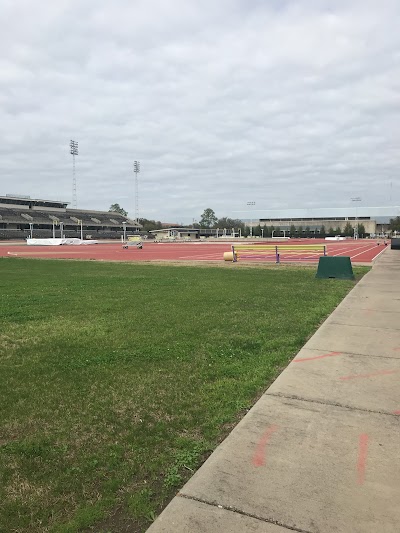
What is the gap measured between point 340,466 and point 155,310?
260 inches

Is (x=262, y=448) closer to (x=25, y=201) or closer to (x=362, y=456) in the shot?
(x=362, y=456)

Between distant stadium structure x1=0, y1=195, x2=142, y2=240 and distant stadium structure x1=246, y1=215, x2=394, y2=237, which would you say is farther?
distant stadium structure x1=246, y1=215, x2=394, y2=237

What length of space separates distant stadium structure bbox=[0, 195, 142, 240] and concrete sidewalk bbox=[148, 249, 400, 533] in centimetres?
10865

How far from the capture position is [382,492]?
Result: 2.91 metres

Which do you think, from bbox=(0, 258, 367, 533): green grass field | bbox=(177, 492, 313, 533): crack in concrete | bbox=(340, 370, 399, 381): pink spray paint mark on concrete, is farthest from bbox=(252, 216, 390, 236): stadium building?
bbox=(177, 492, 313, 533): crack in concrete

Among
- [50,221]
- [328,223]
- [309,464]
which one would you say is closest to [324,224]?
[328,223]

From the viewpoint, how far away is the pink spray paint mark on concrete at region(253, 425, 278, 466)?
10.8 ft

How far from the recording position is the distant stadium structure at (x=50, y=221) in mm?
120375

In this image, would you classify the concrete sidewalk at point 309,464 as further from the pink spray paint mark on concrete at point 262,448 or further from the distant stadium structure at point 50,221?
the distant stadium structure at point 50,221

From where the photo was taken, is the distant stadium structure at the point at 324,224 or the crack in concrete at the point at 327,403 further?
the distant stadium structure at the point at 324,224

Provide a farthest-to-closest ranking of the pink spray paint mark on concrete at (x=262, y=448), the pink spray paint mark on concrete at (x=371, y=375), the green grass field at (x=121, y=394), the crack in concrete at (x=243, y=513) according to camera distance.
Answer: the pink spray paint mark on concrete at (x=371, y=375) < the pink spray paint mark on concrete at (x=262, y=448) < the green grass field at (x=121, y=394) < the crack in concrete at (x=243, y=513)

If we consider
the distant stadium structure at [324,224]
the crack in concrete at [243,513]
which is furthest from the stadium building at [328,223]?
the crack in concrete at [243,513]

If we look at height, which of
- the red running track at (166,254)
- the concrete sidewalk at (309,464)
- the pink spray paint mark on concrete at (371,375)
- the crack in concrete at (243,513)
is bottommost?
the crack in concrete at (243,513)

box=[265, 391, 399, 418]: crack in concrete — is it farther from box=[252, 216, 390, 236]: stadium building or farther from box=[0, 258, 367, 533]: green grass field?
box=[252, 216, 390, 236]: stadium building
